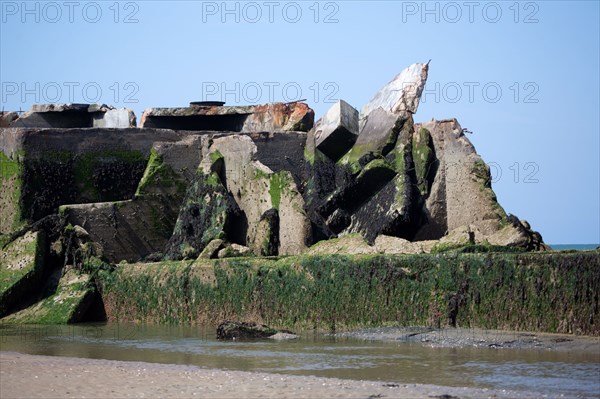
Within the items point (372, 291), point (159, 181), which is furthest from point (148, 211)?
point (372, 291)

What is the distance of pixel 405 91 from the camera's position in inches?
606

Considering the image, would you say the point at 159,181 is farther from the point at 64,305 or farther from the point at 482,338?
the point at 482,338

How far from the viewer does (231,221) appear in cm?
1596

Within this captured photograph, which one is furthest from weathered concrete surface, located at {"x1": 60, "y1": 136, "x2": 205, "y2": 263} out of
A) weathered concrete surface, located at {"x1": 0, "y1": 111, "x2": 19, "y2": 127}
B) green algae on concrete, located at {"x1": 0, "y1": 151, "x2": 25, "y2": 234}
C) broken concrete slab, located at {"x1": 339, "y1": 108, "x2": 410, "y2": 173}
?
weathered concrete surface, located at {"x1": 0, "y1": 111, "x2": 19, "y2": 127}

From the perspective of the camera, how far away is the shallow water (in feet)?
29.5

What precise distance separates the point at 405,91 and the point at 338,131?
1.12m

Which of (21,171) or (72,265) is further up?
(21,171)

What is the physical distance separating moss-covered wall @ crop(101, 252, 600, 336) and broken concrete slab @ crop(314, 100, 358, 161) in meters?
3.00

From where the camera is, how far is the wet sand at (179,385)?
8.43 metres

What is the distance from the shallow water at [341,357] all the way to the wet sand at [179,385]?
370mm

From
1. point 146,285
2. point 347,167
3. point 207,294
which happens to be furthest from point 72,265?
point 347,167

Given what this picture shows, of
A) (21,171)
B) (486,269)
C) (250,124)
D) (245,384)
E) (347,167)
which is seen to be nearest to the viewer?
(245,384)

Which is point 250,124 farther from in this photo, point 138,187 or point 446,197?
point 446,197

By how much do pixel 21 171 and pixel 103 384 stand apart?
8.27m
